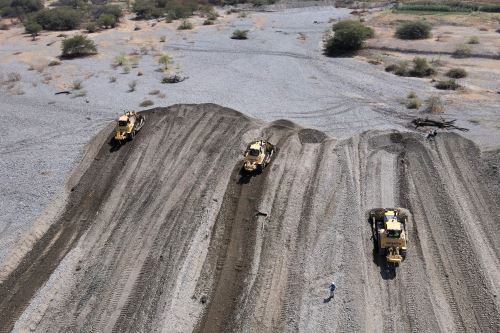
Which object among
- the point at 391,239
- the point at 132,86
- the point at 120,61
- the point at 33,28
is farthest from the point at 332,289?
the point at 33,28

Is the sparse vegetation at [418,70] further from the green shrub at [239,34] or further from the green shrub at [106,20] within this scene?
the green shrub at [106,20]

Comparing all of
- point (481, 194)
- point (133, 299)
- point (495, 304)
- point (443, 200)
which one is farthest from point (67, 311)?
point (481, 194)

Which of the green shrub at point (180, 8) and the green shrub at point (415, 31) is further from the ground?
the green shrub at point (180, 8)

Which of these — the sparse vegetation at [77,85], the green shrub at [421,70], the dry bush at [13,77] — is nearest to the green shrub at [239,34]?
the sparse vegetation at [77,85]

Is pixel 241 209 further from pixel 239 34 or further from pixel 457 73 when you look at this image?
pixel 239 34

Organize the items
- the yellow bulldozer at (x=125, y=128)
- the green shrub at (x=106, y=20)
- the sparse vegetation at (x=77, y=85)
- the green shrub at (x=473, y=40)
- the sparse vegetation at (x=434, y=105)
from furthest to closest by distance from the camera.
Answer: the green shrub at (x=106, y=20) < the green shrub at (x=473, y=40) < the sparse vegetation at (x=77, y=85) < the sparse vegetation at (x=434, y=105) < the yellow bulldozer at (x=125, y=128)

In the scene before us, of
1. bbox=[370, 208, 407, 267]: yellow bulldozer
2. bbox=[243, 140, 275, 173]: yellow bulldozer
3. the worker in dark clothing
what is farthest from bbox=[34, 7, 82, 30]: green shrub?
bbox=[370, 208, 407, 267]: yellow bulldozer

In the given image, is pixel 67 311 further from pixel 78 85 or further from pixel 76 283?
pixel 78 85
